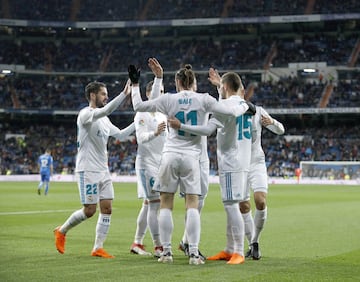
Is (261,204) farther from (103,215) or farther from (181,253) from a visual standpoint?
(103,215)

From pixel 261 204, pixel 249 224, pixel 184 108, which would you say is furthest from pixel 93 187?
pixel 261 204

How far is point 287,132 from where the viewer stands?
2442 inches

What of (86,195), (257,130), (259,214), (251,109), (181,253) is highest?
(251,109)

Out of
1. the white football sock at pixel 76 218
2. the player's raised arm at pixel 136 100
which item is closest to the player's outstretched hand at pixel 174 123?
the player's raised arm at pixel 136 100

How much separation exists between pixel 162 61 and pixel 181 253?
56.7 m

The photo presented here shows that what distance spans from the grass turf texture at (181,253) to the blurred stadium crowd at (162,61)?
126ft

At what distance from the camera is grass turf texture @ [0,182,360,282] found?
8.43 m

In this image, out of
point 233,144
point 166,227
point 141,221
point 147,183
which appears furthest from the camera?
point 141,221

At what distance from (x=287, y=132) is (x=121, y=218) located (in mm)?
44510

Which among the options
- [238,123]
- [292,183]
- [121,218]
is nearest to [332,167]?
[292,183]

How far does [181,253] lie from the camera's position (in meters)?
11.1

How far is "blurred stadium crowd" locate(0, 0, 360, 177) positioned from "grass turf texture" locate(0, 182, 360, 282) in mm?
38339

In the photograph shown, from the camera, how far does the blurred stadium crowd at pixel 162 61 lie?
2375 inches

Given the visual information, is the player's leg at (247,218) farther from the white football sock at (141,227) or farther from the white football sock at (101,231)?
the white football sock at (101,231)
